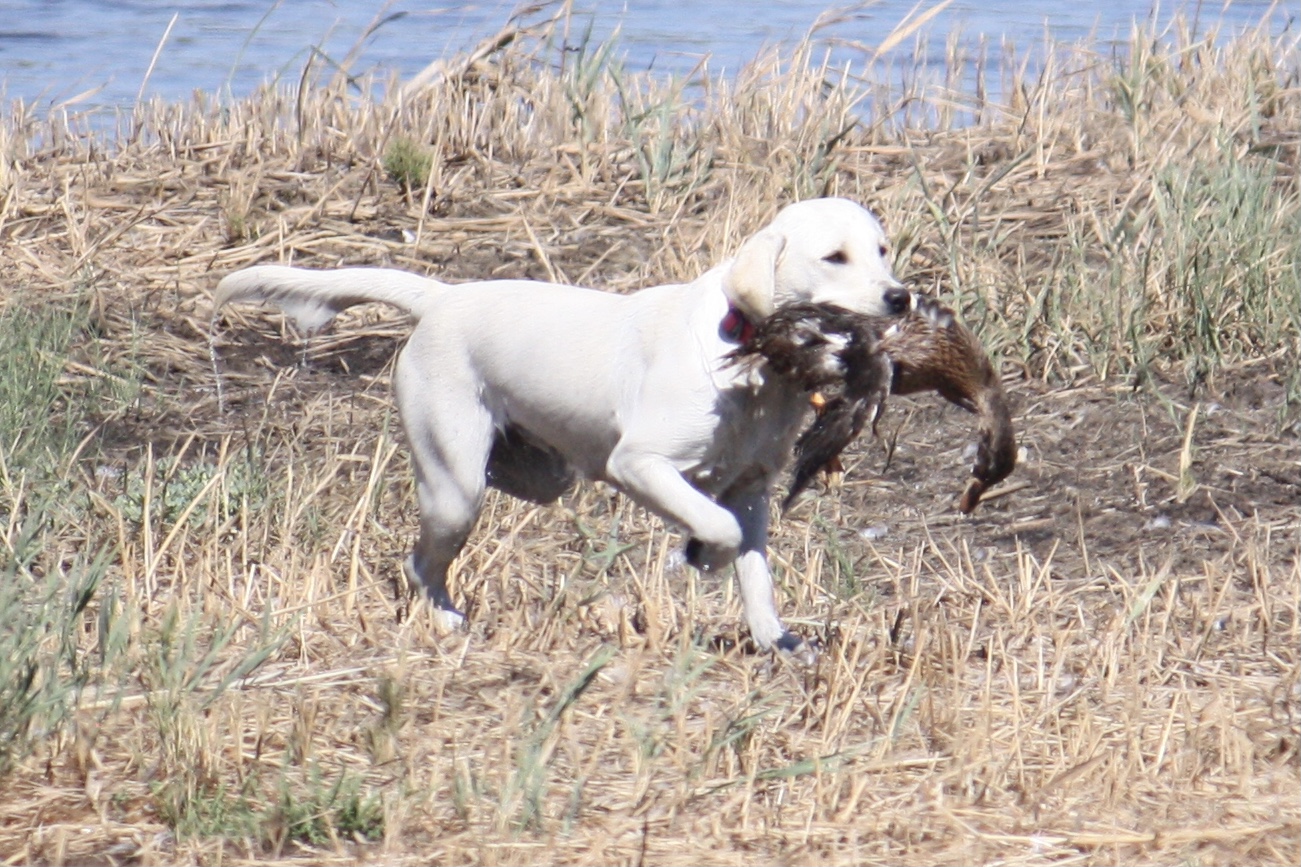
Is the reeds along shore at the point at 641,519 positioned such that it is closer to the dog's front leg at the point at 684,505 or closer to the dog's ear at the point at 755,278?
the dog's front leg at the point at 684,505

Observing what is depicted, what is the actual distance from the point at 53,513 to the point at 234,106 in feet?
12.7

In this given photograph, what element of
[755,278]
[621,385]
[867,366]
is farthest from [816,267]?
[621,385]

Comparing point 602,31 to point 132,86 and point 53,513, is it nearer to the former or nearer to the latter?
point 132,86

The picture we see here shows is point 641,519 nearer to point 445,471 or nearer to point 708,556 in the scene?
point 445,471

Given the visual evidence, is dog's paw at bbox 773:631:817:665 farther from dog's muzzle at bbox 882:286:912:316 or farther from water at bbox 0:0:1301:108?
water at bbox 0:0:1301:108

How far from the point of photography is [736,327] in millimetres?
4074

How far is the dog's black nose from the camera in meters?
4.05

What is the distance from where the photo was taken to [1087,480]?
17.8 ft

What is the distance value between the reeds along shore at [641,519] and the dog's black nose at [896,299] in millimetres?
715

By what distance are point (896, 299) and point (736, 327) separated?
0.35 meters

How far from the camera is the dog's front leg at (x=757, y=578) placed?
421cm

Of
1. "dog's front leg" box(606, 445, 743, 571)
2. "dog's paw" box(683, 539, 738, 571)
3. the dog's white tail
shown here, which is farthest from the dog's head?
the dog's white tail

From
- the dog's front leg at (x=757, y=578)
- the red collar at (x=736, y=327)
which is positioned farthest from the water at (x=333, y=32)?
the red collar at (x=736, y=327)

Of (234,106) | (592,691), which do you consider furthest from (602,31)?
(592,691)
